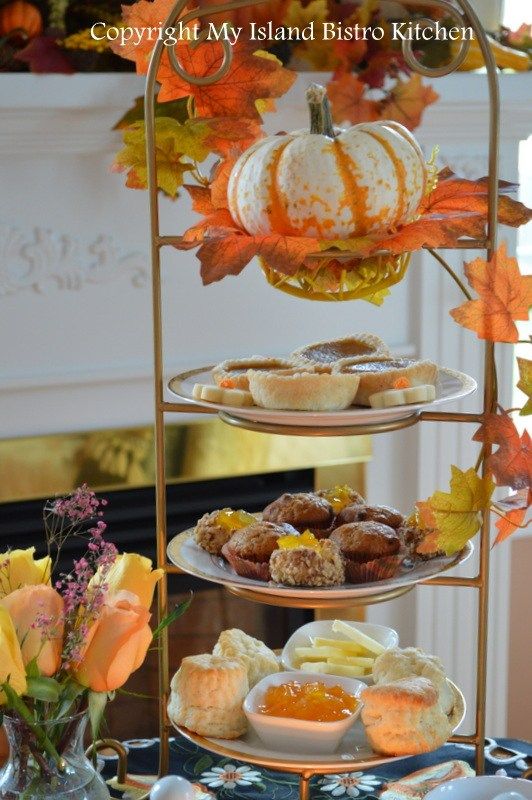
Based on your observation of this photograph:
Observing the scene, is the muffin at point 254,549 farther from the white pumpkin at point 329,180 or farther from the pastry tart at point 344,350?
the white pumpkin at point 329,180

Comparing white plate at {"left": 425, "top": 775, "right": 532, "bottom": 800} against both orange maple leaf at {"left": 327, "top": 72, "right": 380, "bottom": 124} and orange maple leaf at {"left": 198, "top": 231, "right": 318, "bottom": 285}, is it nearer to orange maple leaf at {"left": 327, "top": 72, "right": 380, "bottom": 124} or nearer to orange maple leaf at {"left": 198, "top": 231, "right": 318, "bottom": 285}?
orange maple leaf at {"left": 198, "top": 231, "right": 318, "bottom": 285}

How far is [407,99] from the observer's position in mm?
2193

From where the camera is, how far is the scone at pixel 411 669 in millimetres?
1285

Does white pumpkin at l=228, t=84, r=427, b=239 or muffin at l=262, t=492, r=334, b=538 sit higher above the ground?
white pumpkin at l=228, t=84, r=427, b=239

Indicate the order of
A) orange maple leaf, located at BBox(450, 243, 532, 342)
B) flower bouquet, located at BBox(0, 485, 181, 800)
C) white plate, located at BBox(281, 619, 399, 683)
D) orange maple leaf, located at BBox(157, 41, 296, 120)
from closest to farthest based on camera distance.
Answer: flower bouquet, located at BBox(0, 485, 181, 800) < orange maple leaf, located at BBox(450, 243, 532, 342) < orange maple leaf, located at BBox(157, 41, 296, 120) < white plate, located at BBox(281, 619, 399, 683)

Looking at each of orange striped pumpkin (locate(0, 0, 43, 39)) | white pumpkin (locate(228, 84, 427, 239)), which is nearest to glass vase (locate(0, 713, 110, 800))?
white pumpkin (locate(228, 84, 427, 239))

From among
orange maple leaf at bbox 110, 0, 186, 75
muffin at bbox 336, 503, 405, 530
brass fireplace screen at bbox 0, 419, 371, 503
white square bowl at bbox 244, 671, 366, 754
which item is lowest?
white square bowl at bbox 244, 671, 366, 754

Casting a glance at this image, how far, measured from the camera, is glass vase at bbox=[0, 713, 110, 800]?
1.10m

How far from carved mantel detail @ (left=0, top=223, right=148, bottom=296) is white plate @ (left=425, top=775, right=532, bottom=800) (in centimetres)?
125

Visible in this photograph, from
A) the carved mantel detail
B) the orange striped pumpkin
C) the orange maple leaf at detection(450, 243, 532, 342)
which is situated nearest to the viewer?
the orange maple leaf at detection(450, 243, 532, 342)

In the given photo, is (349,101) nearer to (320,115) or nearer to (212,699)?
(320,115)

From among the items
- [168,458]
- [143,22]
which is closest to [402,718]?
[143,22]

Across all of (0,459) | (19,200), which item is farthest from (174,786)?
(19,200)

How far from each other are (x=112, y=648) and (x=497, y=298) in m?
0.51
